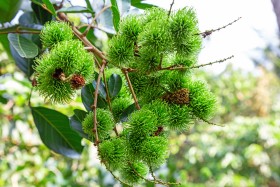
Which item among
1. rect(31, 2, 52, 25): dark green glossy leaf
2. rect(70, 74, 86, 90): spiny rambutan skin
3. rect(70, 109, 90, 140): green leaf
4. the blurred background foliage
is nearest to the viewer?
rect(70, 74, 86, 90): spiny rambutan skin

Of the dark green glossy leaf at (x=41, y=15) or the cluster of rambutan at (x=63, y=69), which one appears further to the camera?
the dark green glossy leaf at (x=41, y=15)

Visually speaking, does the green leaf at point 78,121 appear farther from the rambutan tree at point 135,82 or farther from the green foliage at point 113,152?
the green foliage at point 113,152

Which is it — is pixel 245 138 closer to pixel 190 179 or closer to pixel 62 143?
pixel 190 179

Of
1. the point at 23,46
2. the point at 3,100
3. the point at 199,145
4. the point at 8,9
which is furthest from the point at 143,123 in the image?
the point at 199,145

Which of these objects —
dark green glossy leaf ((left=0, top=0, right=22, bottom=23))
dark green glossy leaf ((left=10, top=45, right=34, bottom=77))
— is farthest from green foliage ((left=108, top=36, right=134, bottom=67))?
dark green glossy leaf ((left=10, top=45, right=34, bottom=77))

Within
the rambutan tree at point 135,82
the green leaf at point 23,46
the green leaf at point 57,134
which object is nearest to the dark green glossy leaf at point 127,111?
the rambutan tree at point 135,82

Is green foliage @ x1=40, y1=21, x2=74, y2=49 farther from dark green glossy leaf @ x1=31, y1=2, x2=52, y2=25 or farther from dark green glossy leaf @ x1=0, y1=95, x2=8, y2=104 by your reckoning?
dark green glossy leaf @ x1=0, y1=95, x2=8, y2=104
